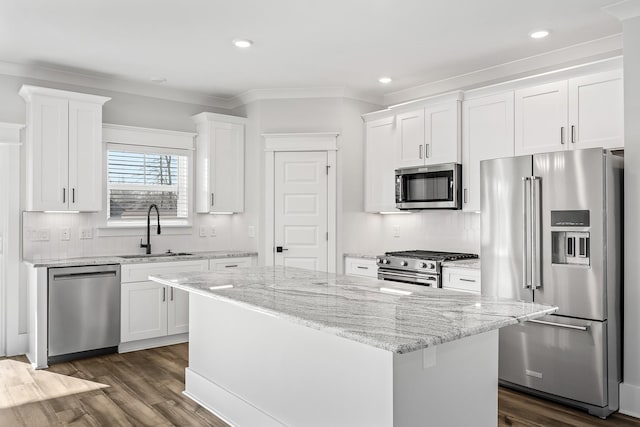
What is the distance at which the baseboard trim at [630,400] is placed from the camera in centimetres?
324

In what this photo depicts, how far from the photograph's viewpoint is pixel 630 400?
3.27 m

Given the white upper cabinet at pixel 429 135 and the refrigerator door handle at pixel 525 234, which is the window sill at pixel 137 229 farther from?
the refrigerator door handle at pixel 525 234

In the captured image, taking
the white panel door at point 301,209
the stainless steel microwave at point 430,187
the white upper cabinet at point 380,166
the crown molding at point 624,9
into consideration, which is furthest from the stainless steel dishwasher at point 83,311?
the crown molding at point 624,9

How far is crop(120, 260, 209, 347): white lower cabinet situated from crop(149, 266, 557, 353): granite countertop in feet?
5.57

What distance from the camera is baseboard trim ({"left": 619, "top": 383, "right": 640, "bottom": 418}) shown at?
10.6 feet

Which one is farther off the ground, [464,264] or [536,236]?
[536,236]

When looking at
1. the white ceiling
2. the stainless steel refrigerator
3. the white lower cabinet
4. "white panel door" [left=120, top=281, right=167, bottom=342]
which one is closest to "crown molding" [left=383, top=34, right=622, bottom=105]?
the white ceiling

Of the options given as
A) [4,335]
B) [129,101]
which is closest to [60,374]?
[4,335]

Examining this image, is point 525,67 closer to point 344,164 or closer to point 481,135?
point 481,135

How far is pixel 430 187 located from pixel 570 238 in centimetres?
162

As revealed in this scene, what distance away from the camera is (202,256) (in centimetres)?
505

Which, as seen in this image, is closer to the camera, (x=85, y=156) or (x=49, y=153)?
(x=49, y=153)

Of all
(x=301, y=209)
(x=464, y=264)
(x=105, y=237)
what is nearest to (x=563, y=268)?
(x=464, y=264)

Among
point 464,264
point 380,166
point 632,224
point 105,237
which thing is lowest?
point 464,264
